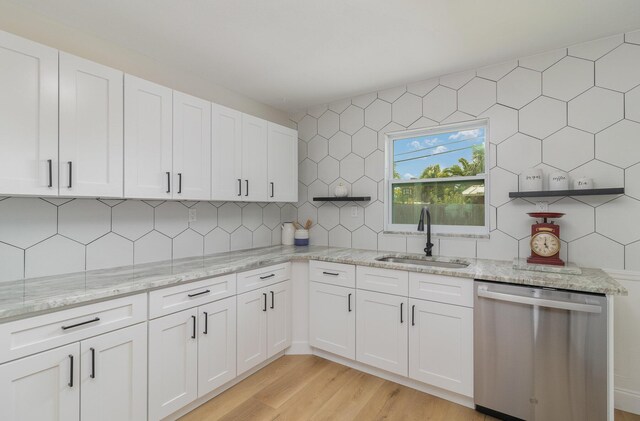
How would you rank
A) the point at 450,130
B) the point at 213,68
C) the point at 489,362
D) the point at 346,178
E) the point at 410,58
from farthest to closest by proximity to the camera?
1. the point at 346,178
2. the point at 450,130
3. the point at 213,68
4. the point at 410,58
5. the point at 489,362

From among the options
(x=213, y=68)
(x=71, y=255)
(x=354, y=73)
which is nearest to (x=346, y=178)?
(x=354, y=73)

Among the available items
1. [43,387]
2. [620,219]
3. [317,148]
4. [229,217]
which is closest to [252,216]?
[229,217]

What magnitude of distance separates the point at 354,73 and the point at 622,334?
267 centimetres

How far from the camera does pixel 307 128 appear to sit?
349 centimetres

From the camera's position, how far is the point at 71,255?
1.89 m

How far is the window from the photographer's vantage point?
258cm

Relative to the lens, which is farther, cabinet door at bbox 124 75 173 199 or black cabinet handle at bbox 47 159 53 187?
cabinet door at bbox 124 75 173 199

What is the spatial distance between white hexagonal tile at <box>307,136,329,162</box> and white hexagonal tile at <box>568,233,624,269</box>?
229 centimetres

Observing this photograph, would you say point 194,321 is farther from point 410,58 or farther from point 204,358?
point 410,58

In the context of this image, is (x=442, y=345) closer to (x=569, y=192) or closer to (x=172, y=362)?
(x=569, y=192)

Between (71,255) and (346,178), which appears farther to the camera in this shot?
(346,178)

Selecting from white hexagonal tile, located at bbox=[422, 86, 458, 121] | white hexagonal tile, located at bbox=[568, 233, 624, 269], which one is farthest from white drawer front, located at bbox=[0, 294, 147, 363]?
white hexagonal tile, located at bbox=[568, 233, 624, 269]

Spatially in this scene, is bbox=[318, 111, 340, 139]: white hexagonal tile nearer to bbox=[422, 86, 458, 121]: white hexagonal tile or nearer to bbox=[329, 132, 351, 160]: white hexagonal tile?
bbox=[329, 132, 351, 160]: white hexagonal tile

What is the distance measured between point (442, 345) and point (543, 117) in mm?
1805
